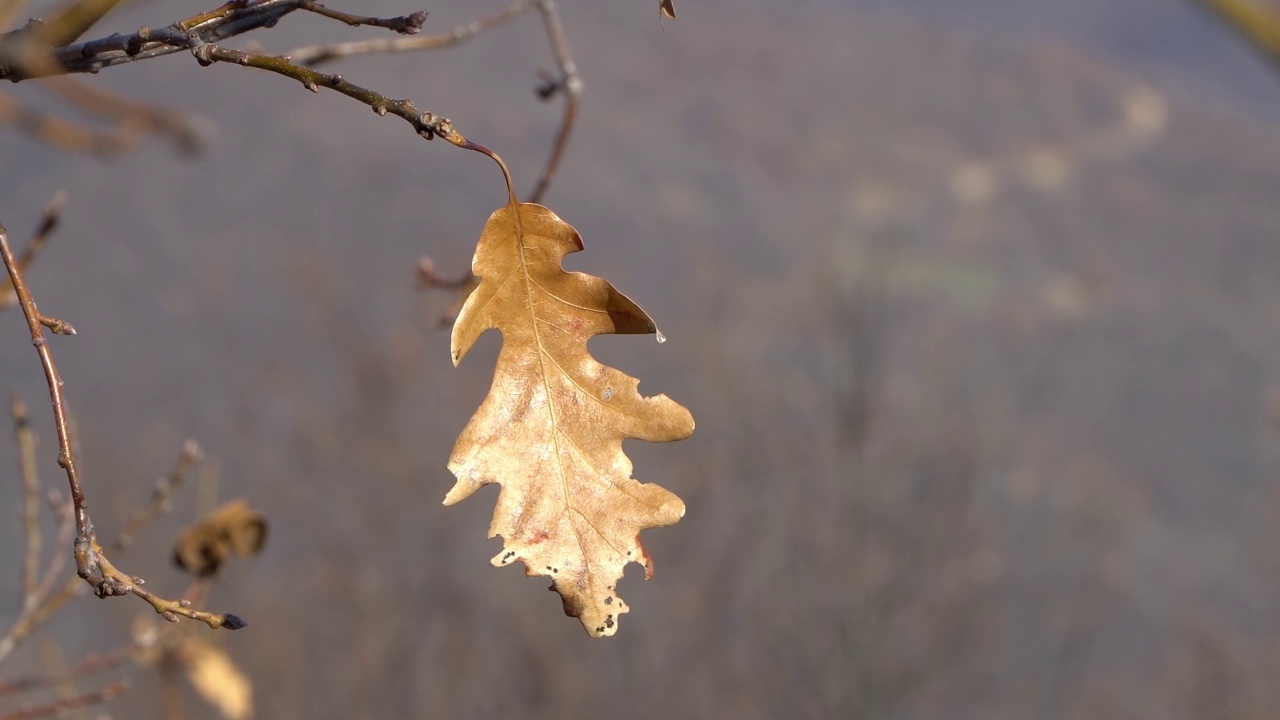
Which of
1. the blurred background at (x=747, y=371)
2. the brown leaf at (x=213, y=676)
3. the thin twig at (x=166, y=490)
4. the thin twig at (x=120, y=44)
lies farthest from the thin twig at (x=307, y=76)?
the blurred background at (x=747, y=371)

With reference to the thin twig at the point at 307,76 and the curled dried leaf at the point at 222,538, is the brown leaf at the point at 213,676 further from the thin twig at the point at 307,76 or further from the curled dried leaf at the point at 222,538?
the thin twig at the point at 307,76

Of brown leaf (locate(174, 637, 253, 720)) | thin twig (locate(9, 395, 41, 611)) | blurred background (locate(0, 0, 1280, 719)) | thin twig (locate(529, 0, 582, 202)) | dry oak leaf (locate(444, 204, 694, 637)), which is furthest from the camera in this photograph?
blurred background (locate(0, 0, 1280, 719))

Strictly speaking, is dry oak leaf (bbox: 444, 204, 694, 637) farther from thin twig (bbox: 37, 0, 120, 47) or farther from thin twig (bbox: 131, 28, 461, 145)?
thin twig (bbox: 37, 0, 120, 47)

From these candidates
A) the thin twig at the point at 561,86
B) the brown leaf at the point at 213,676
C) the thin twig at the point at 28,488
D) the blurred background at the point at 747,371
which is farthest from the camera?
the blurred background at the point at 747,371

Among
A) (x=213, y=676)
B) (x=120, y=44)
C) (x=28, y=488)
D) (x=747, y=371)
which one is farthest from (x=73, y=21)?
(x=747, y=371)

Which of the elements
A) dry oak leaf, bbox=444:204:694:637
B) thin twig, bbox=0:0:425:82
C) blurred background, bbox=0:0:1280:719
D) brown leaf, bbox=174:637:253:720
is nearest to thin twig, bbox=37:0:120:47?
thin twig, bbox=0:0:425:82

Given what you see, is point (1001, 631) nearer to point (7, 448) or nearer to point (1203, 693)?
point (1203, 693)

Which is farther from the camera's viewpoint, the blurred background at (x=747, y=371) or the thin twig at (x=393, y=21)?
the blurred background at (x=747, y=371)
